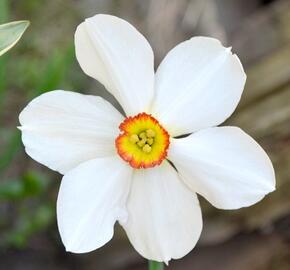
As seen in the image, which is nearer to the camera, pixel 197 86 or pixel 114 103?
pixel 197 86

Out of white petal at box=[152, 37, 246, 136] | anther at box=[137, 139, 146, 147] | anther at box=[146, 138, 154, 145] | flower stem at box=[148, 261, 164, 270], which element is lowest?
flower stem at box=[148, 261, 164, 270]

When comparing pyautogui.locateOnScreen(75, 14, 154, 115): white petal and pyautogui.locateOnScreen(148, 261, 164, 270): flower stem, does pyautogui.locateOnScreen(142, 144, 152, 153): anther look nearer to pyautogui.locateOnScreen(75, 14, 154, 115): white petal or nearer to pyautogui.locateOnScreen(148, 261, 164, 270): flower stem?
pyautogui.locateOnScreen(75, 14, 154, 115): white petal

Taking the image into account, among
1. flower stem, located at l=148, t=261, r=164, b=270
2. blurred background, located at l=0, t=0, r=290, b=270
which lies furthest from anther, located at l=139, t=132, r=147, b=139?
blurred background, located at l=0, t=0, r=290, b=270

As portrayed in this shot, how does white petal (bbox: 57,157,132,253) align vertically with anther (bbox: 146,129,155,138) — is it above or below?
below

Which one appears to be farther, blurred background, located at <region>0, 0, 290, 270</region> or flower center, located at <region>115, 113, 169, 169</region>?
blurred background, located at <region>0, 0, 290, 270</region>

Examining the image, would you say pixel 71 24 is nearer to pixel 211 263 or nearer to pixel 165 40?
pixel 165 40

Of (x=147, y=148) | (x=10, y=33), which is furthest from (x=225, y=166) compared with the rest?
(x=10, y=33)

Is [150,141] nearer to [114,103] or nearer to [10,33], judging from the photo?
[10,33]
